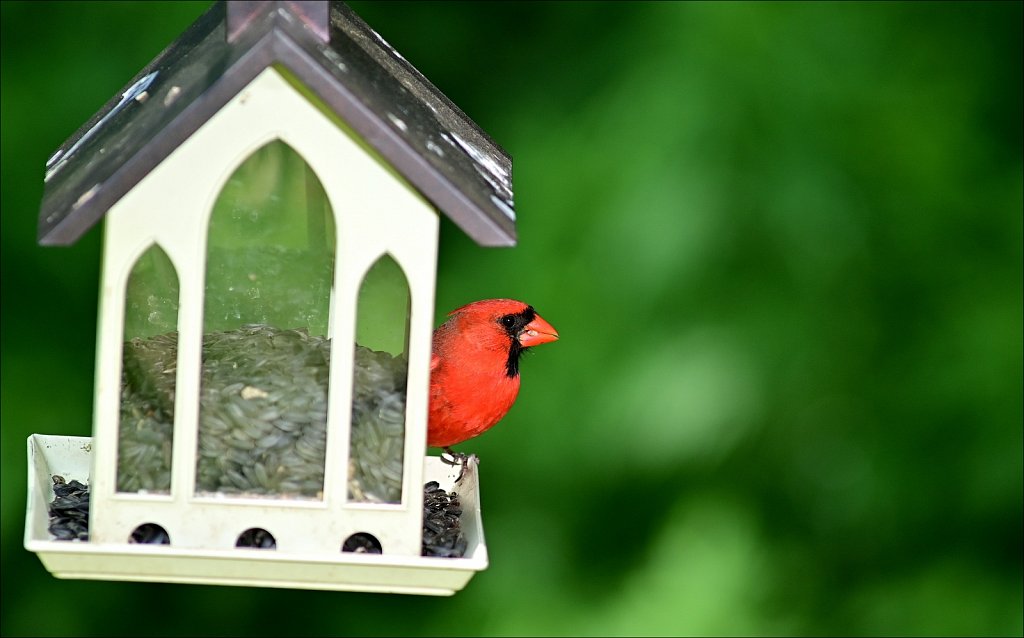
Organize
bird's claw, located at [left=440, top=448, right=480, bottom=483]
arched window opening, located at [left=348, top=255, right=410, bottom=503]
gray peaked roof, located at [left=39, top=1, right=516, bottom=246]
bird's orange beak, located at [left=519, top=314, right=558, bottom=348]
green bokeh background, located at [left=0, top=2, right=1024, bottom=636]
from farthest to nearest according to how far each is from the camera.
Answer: green bokeh background, located at [left=0, top=2, right=1024, bottom=636], bird's orange beak, located at [left=519, top=314, right=558, bottom=348], bird's claw, located at [left=440, top=448, right=480, bottom=483], arched window opening, located at [left=348, top=255, right=410, bottom=503], gray peaked roof, located at [left=39, top=1, right=516, bottom=246]

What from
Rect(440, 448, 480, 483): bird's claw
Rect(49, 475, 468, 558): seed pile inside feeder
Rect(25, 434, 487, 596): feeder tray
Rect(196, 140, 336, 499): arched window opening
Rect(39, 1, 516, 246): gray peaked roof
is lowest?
Rect(25, 434, 487, 596): feeder tray

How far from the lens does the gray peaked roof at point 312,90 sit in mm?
2318

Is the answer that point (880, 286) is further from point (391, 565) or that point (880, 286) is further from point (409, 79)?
point (391, 565)

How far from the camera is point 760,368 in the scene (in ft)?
16.7

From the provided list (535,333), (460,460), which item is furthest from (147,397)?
(535,333)

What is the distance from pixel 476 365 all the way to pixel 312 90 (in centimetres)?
113

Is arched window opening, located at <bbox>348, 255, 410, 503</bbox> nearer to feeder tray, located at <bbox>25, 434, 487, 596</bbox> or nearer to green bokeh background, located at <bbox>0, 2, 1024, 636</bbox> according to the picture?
feeder tray, located at <bbox>25, 434, 487, 596</bbox>

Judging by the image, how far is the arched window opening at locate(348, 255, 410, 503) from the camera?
2586 mm

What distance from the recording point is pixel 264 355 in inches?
103

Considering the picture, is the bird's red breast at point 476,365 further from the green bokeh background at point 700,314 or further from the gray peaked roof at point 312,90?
the green bokeh background at point 700,314

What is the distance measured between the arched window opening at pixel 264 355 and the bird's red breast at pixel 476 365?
0.69m

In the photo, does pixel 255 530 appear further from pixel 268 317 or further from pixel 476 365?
pixel 476 365

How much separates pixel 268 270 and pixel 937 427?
3453mm

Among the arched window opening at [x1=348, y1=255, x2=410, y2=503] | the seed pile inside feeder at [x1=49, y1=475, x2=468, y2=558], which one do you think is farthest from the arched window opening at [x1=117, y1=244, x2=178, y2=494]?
the arched window opening at [x1=348, y1=255, x2=410, y2=503]
